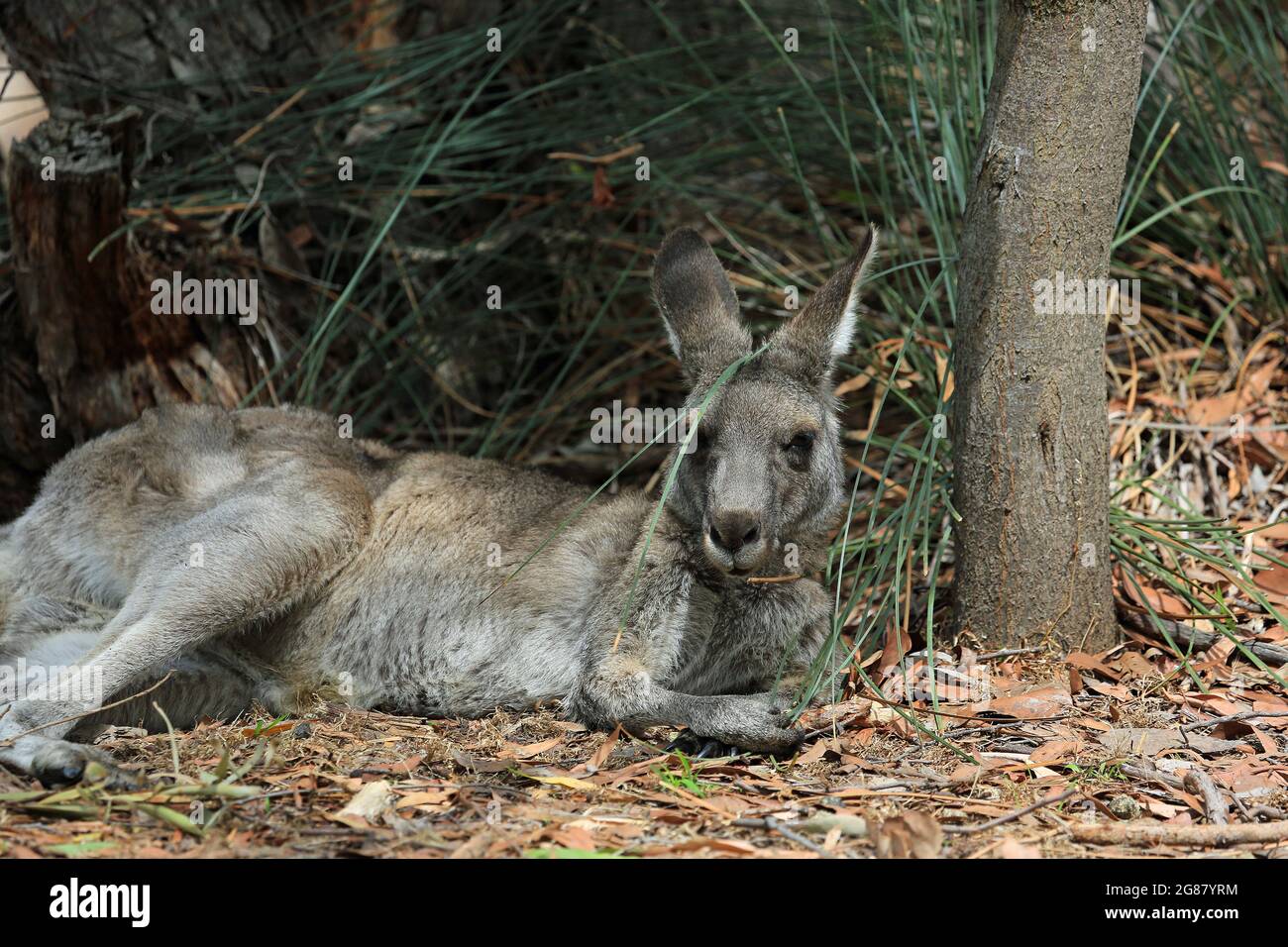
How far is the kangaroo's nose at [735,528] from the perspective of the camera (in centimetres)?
411

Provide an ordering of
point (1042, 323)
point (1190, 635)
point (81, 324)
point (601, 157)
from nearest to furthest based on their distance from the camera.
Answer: point (1042, 323) < point (1190, 635) < point (81, 324) < point (601, 157)

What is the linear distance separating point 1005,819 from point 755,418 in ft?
5.48

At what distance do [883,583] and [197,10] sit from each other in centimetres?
491

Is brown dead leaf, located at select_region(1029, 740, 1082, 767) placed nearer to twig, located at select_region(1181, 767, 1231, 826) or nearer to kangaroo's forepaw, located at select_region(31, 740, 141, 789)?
twig, located at select_region(1181, 767, 1231, 826)

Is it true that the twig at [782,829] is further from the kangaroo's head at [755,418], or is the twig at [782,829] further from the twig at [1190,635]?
the twig at [1190,635]

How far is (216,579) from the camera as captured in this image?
449 centimetres

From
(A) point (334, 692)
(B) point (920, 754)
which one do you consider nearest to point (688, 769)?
(B) point (920, 754)

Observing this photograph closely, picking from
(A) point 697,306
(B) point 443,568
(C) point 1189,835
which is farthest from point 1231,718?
(B) point 443,568

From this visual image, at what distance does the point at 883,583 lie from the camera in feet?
17.2

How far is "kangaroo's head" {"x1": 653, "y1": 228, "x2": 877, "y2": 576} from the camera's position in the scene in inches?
166

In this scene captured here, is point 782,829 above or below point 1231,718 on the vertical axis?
below

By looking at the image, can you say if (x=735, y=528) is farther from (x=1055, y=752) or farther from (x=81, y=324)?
(x=81, y=324)

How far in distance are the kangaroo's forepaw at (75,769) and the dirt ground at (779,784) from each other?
4cm

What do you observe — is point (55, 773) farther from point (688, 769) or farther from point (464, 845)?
point (688, 769)
